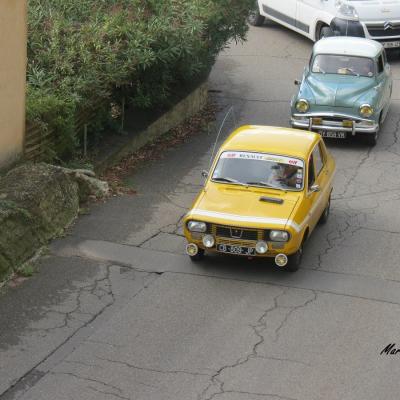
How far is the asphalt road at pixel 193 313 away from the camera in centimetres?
993

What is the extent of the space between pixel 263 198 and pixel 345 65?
7.40 metres

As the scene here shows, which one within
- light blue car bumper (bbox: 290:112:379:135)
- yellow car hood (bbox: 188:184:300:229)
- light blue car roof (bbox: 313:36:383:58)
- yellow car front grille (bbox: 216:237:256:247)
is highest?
light blue car roof (bbox: 313:36:383:58)

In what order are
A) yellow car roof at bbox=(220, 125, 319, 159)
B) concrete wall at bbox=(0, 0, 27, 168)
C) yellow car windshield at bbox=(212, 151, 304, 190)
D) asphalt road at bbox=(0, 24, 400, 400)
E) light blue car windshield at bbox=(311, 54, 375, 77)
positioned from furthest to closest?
light blue car windshield at bbox=(311, 54, 375, 77) → concrete wall at bbox=(0, 0, 27, 168) → yellow car roof at bbox=(220, 125, 319, 159) → yellow car windshield at bbox=(212, 151, 304, 190) → asphalt road at bbox=(0, 24, 400, 400)

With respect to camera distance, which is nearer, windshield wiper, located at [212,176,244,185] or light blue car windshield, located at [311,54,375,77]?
windshield wiper, located at [212,176,244,185]

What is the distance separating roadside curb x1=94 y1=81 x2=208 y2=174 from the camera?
54.7 feet

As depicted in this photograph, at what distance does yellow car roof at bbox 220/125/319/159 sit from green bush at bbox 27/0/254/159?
2836 millimetres

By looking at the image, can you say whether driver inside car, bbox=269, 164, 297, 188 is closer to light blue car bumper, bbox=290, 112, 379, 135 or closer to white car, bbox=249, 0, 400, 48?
light blue car bumper, bbox=290, 112, 379, 135

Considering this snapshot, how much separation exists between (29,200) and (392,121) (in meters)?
9.75

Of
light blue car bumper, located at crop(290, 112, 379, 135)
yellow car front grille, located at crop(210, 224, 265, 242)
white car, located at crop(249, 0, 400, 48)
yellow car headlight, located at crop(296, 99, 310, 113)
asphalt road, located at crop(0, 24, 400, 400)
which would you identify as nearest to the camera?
asphalt road, located at crop(0, 24, 400, 400)

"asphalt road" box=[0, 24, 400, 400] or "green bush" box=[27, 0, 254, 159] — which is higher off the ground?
"green bush" box=[27, 0, 254, 159]

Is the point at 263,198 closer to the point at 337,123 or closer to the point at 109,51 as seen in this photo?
the point at 109,51

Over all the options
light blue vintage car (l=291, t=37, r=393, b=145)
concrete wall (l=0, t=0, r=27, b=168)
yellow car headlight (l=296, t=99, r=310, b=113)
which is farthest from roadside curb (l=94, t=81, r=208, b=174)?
yellow car headlight (l=296, t=99, r=310, b=113)

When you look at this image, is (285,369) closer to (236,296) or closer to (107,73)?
(236,296)

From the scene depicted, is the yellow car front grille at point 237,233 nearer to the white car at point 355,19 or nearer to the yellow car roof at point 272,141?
the yellow car roof at point 272,141
